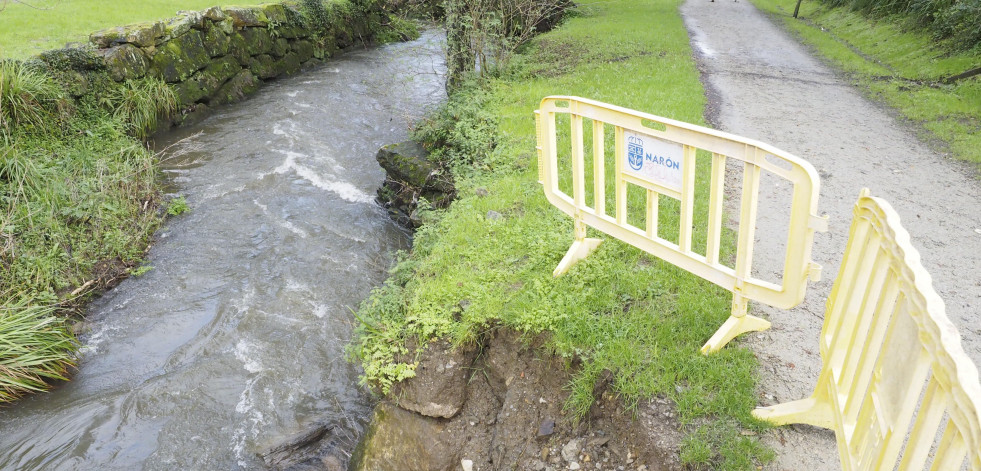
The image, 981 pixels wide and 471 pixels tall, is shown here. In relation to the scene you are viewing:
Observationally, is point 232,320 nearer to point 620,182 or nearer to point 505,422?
point 505,422

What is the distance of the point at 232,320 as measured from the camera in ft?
20.7

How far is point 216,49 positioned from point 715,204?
1294 centimetres

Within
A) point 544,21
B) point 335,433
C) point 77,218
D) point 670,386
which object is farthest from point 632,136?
point 544,21

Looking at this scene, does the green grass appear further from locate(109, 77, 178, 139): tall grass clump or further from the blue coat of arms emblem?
locate(109, 77, 178, 139): tall grass clump

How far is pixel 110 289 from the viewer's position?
6.95m

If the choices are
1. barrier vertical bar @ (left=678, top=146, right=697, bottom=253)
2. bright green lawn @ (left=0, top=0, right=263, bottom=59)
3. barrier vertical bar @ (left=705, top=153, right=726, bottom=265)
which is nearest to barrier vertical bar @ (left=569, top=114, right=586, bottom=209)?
barrier vertical bar @ (left=678, top=146, right=697, bottom=253)

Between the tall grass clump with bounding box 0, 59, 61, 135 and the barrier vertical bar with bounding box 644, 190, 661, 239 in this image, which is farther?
the tall grass clump with bounding box 0, 59, 61, 135

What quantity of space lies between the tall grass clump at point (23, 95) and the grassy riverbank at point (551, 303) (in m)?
6.00

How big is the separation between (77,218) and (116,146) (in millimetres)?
2434

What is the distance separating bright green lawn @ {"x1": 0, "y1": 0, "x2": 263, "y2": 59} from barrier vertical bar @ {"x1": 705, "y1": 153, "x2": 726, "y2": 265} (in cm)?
1077

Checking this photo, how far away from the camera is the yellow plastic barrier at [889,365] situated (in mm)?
1680

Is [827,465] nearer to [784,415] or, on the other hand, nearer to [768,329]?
[784,415]

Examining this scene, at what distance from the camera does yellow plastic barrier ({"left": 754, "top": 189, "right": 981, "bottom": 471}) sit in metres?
1.68

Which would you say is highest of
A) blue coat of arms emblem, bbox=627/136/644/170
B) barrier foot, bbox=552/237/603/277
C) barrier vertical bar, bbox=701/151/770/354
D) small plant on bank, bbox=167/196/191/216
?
blue coat of arms emblem, bbox=627/136/644/170
